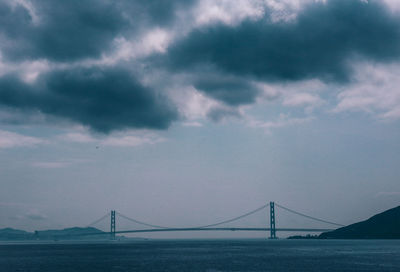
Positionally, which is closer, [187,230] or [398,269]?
[398,269]

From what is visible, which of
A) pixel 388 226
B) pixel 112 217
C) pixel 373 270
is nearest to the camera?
pixel 373 270

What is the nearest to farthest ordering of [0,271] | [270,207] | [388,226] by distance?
[0,271]
[270,207]
[388,226]

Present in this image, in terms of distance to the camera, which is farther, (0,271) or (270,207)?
(270,207)

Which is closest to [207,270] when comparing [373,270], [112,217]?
[373,270]

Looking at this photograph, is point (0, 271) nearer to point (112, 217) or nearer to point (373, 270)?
point (373, 270)

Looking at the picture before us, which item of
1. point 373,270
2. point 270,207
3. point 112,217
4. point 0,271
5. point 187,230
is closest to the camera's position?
point 373,270

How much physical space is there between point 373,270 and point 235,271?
43.1 feet

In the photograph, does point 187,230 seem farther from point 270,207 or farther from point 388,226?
point 388,226

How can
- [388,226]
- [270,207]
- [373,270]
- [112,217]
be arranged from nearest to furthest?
[373,270]
[270,207]
[112,217]
[388,226]

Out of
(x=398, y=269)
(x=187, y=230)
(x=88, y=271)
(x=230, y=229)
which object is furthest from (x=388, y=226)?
(x=88, y=271)

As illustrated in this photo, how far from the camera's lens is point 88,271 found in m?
43.8

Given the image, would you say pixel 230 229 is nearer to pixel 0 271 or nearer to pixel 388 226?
pixel 388 226

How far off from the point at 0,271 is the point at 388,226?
185926 millimetres

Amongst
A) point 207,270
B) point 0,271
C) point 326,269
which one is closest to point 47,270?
point 0,271
